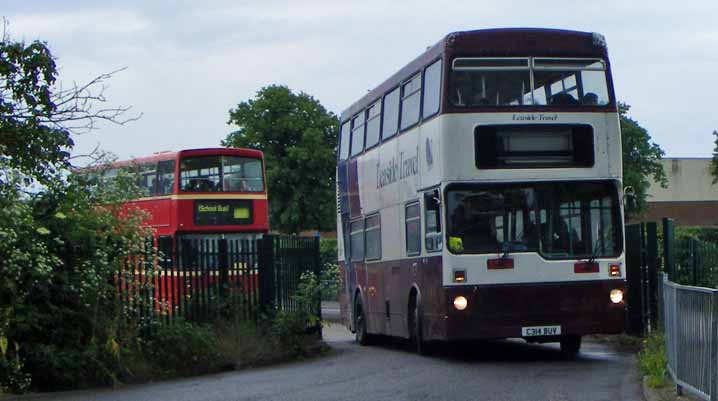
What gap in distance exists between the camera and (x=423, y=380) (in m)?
15.1

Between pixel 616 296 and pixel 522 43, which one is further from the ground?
pixel 522 43

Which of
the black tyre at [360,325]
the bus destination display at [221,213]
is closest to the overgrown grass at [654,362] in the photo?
the black tyre at [360,325]

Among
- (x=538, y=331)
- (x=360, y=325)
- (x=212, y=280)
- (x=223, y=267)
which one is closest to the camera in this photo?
(x=538, y=331)

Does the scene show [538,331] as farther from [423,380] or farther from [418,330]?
[423,380]

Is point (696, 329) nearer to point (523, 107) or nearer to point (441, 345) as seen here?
point (523, 107)

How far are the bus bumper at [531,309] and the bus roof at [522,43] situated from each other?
→ 3175 millimetres

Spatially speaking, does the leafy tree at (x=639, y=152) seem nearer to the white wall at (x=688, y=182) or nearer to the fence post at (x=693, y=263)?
the white wall at (x=688, y=182)

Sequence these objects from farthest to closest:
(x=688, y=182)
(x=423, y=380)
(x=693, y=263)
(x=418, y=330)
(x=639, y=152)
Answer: (x=688, y=182)
(x=639, y=152)
(x=693, y=263)
(x=418, y=330)
(x=423, y=380)

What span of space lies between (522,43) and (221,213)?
17.1 m

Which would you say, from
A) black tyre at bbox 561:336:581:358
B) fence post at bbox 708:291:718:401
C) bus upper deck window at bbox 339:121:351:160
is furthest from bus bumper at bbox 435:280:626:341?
bus upper deck window at bbox 339:121:351:160

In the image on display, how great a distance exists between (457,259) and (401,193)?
303cm

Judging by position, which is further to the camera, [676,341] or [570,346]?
[570,346]

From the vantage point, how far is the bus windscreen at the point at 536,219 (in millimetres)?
17062

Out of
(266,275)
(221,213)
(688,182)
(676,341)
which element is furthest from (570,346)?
(688,182)
